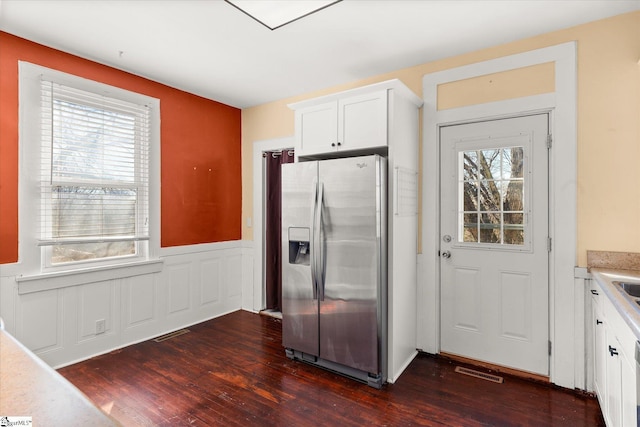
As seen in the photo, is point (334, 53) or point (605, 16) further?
point (334, 53)

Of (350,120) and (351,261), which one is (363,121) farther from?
(351,261)

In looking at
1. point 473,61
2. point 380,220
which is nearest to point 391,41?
point 473,61

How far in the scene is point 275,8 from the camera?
210 cm

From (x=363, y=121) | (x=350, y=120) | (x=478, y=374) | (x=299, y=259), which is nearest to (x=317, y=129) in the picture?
(x=350, y=120)

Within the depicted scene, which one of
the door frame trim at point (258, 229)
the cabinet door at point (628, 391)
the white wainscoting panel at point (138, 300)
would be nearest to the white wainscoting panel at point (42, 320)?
the white wainscoting panel at point (138, 300)

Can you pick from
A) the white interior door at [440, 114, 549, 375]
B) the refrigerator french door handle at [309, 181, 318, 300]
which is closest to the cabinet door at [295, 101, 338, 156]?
the refrigerator french door handle at [309, 181, 318, 300]

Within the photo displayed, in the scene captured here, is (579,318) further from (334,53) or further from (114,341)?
(114,341)

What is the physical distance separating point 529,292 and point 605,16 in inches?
79.2

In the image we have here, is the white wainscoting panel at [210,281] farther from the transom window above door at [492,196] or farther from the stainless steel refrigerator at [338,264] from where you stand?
the transom window above door at [492,196]

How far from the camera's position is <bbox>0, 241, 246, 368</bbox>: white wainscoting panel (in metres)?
2.62

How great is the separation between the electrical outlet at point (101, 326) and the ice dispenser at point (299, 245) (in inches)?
70.5

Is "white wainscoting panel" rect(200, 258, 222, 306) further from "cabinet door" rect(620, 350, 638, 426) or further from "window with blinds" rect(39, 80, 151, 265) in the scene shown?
"cabinet door" rect(620, 350, 638, 426)

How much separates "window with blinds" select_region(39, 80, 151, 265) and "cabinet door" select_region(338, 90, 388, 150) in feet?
6.61

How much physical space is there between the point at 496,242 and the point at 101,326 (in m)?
3.50
